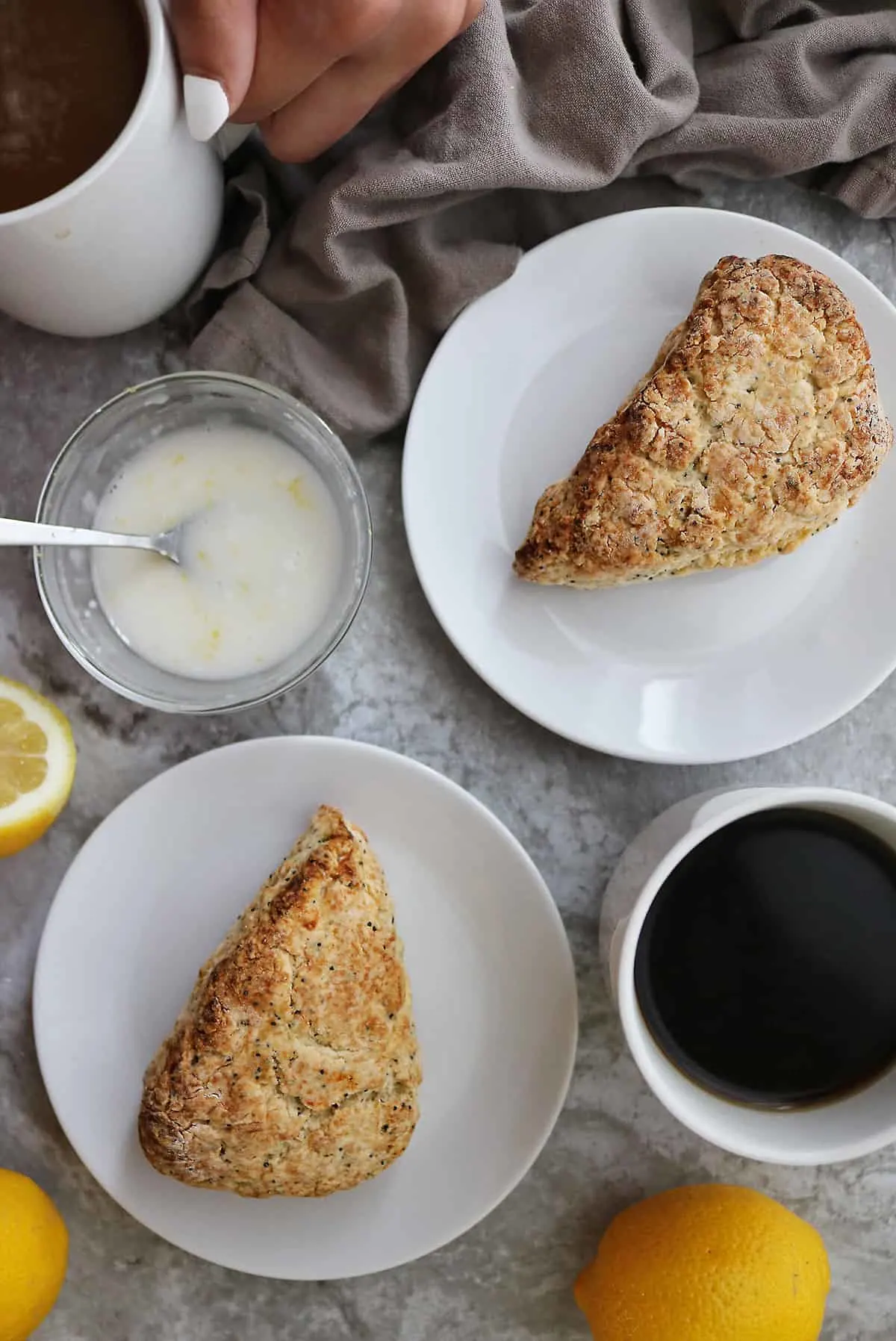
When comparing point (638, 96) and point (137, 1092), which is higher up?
point (638, 96)

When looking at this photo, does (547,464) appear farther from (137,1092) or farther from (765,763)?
(137,1092)

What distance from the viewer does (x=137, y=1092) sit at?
1.54m

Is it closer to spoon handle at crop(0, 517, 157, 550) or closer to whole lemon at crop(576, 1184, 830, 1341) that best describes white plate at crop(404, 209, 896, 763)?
spoon handle at crop(0, 517, 157, 550)

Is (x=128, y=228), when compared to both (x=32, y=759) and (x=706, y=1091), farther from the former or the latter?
(x=706, y=1091)

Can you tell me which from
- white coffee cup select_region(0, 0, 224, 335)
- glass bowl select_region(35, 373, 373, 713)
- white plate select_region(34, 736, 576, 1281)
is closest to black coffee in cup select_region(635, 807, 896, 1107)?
white plate select_region(34, 736, 576, 1281)

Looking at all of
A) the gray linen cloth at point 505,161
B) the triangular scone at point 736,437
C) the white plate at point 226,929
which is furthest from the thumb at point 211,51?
the white plate at point 226,929

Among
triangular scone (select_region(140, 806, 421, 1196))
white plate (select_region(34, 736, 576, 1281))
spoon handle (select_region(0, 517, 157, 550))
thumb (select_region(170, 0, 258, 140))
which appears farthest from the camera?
white plate (select_region(34, 736, 576, 1281))

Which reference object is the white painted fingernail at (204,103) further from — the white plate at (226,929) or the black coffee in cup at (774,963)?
the black coffee in cup at (774,963)

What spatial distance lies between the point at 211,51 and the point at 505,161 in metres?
0.42

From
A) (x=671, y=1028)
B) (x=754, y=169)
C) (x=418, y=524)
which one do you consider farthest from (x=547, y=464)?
(x=671, y=1028)

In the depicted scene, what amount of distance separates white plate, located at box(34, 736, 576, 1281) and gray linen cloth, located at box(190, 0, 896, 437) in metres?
0.51

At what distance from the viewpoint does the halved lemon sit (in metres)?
1.50

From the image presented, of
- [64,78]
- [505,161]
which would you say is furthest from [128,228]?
[505,161]

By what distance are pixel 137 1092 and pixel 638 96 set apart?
1.41m
